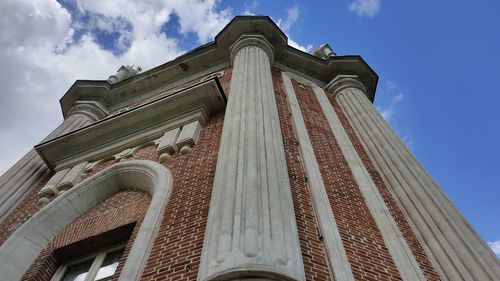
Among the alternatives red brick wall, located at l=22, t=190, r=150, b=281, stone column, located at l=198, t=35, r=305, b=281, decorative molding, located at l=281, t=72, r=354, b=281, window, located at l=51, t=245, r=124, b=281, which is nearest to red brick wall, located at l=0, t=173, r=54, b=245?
red brick wall, located at l=22, t=190, r=150, b=281

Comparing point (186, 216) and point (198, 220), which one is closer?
point (198, 220)

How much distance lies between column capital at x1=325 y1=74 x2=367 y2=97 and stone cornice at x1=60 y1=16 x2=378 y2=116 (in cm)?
76

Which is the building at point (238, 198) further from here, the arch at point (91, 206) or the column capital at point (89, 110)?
the column capital at point (89, 110)

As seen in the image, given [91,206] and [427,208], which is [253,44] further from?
[427,208]

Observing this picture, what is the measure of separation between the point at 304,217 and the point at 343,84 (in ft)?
34.6

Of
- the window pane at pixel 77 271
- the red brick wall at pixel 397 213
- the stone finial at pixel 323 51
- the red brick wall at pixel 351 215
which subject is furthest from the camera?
the stone finial at pixel 323 51

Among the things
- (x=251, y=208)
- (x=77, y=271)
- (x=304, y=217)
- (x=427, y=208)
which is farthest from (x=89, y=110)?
(x=251, y=208)

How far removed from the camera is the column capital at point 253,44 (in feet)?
52.3

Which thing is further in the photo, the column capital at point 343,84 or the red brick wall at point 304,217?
the column capital at point 343,84

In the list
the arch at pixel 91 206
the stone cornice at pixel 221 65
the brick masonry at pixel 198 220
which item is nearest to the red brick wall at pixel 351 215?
the brick masonry at pixel 198 220

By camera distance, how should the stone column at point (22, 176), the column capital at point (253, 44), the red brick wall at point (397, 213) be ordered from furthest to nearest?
the column capital at point (253, 44)
the stone column at point (22, 176)
the red brick wall at point (397, 213)

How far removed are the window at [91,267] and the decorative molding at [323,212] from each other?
140 inches

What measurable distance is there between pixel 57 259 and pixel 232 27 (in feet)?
36.0

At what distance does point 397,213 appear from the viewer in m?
8.78
